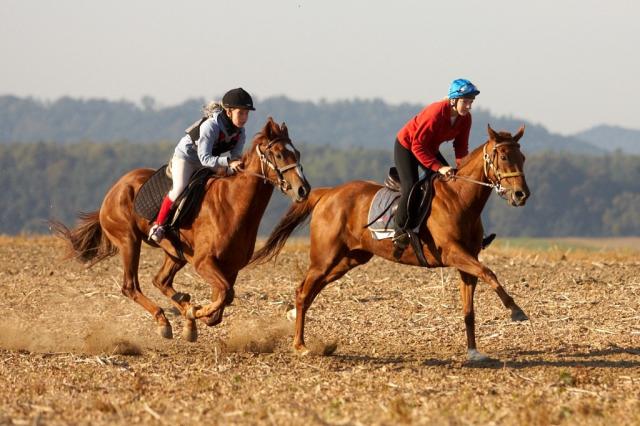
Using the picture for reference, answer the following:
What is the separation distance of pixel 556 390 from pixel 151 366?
358cm

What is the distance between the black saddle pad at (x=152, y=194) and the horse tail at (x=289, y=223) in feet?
4.07

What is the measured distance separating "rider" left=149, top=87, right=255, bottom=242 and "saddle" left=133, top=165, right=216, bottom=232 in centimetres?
9

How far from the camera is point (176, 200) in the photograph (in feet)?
37.5

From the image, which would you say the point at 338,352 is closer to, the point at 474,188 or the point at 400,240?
the point at 400,240

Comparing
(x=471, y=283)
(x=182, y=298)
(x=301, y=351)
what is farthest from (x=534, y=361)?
(x=182, y=298)

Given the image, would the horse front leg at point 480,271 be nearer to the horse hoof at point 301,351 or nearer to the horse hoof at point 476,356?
the horse hoof at point 476,356

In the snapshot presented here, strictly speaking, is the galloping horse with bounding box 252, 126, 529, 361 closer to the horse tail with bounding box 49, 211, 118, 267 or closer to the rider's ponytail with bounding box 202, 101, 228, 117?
the rider's ponytail with bounding box 202, 101, 228, 117

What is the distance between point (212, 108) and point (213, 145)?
390mm

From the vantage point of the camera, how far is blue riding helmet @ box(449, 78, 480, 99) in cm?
1080

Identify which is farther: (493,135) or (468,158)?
(468,158)

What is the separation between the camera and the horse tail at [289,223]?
12453 millimetres

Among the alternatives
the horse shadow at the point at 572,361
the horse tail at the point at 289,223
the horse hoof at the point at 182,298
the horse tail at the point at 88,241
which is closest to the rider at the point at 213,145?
the horse hoof at the point at 182,298

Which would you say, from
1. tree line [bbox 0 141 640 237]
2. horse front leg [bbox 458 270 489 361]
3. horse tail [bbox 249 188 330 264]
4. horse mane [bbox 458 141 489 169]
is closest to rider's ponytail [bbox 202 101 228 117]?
horse tail [bbox 249 188 330 264]

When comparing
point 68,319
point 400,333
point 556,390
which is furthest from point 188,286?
point 556,390
